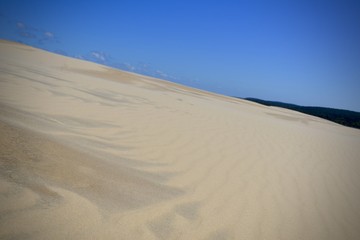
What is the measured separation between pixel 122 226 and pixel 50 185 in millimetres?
835

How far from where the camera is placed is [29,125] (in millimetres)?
3570

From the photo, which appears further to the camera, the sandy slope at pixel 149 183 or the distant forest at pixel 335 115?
the distant forest at pixel 335 115

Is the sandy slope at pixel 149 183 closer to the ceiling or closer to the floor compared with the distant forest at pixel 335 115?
closer to the floor

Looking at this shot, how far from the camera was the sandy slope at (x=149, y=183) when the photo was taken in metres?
1.91

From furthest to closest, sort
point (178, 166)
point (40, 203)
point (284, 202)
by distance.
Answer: point (178, 166) → point (284, 202) → point (40, 203)

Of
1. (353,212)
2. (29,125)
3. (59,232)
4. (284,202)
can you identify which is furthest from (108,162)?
→ (353,212)

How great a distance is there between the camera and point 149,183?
2.72 metres

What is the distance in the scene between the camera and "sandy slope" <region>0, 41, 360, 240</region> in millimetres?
1905

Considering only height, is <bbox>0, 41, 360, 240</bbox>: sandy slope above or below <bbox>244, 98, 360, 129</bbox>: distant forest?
below

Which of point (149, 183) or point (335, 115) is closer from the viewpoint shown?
point (149, 183)

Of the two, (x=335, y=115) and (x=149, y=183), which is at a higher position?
(x=335, y=115)

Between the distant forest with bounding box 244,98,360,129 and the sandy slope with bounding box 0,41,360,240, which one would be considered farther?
the distant forest with bounding box 244,98,360,129

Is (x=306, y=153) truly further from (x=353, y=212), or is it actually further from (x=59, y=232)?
(x=59, y=232)

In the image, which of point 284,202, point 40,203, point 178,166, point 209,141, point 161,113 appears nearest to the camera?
point 40,203
